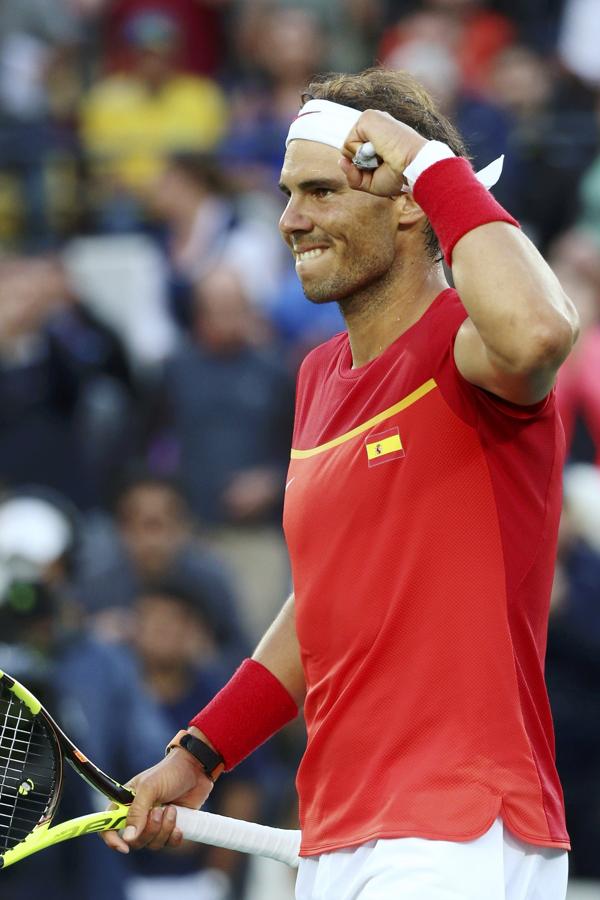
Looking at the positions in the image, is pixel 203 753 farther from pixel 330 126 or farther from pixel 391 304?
pixel 330 126

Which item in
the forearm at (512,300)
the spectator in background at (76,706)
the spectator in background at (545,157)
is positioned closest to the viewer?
the forearm at (512,300)

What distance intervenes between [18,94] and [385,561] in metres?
8.97

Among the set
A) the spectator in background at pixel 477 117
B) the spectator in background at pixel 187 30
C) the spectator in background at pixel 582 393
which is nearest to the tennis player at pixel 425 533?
the spectator in background at pixel 582 393

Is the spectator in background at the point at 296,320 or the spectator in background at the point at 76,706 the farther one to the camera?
the spectator in background at the point at 296,320

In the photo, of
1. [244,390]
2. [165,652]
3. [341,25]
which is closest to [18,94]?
[341,25]

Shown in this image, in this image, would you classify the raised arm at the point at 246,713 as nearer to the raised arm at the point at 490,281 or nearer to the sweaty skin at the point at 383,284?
the sweaty skin at the point at 383,284

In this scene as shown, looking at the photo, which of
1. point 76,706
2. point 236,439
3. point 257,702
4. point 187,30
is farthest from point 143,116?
point 257,702

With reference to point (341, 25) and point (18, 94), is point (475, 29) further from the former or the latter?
point (18, 94)

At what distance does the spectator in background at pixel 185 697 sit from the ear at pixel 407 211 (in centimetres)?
397

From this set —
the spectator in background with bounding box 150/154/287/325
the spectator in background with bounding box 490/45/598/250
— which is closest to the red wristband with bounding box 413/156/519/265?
the spectator in background with bounding box 150/154/287/325

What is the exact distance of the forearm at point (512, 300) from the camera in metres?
3.16

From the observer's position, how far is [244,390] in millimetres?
8672

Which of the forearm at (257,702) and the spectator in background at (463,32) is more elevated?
the spectator in background at (463,32)

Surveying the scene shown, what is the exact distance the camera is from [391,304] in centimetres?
369
